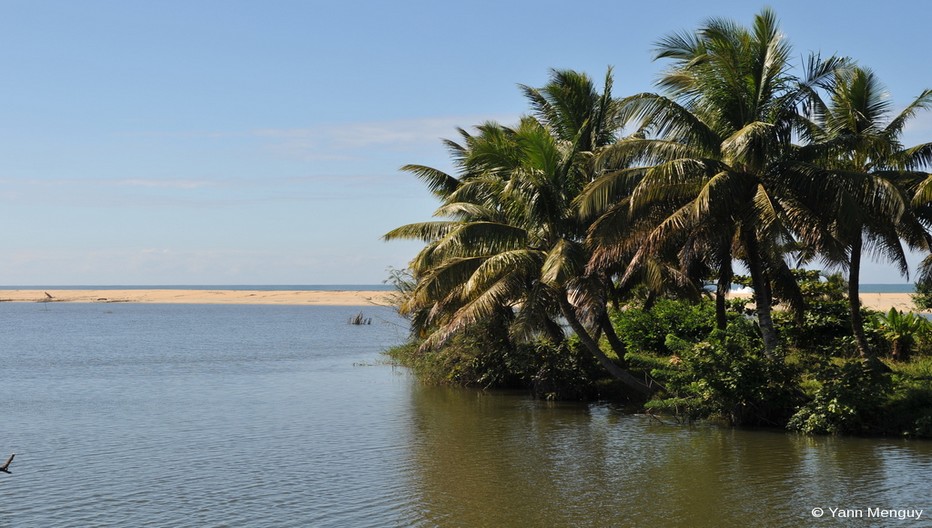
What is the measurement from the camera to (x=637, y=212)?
1814 centimetres

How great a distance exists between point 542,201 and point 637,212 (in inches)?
99.9

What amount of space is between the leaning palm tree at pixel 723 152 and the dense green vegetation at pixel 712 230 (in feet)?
0.12

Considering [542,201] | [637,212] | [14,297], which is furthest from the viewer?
[14,297]

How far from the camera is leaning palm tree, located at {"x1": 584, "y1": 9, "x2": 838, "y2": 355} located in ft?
56.2

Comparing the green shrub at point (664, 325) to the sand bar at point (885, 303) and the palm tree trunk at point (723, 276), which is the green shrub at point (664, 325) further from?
the sand bar at point (885, 303)

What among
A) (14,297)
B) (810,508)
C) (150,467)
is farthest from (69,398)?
(14,297)

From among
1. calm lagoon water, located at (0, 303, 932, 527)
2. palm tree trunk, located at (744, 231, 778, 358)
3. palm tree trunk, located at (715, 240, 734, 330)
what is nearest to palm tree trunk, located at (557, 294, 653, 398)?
calm lagoon water, located at (0, 303, 932, 527)

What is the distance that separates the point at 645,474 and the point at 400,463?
4.29 meters

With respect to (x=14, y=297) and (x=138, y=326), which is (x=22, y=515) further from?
(x=14, y=297)

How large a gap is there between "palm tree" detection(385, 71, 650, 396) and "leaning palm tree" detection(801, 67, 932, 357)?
181 inches

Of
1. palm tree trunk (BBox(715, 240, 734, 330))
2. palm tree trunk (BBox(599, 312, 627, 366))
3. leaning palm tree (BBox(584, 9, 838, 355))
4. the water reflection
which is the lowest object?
the water reflection

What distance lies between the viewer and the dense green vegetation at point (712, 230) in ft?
55.9

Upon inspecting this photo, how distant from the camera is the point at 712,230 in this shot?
1756 centimetres

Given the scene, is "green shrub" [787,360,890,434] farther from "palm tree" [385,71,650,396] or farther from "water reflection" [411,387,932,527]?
"palm tree" [385,71,650,396]
